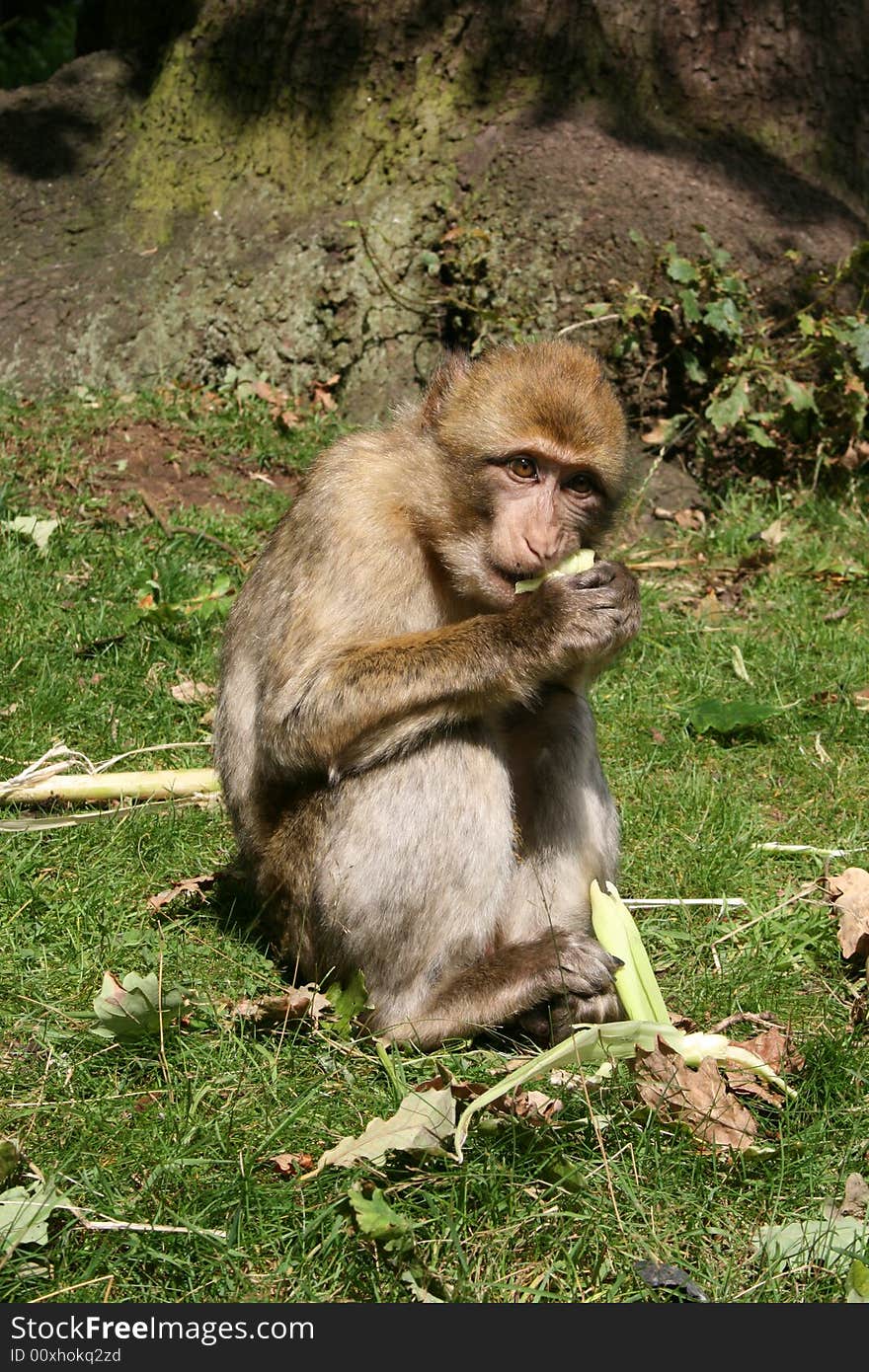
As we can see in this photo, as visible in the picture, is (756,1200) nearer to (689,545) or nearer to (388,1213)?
(388,1213)

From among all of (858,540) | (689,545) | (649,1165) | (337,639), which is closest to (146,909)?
(337,639)

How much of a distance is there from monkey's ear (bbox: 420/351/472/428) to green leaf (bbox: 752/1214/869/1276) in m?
2.41

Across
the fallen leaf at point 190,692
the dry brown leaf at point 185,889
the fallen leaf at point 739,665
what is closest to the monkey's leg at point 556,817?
the dry brown leaf at point 185,889

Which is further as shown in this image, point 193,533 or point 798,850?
point 193,533

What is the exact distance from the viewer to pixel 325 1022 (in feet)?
12.1

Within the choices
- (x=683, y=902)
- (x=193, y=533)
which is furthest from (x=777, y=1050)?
(x=193, y=533)

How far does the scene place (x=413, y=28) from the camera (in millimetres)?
7941

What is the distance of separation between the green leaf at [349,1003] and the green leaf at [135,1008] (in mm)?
429

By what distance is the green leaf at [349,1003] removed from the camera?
12.0 ft

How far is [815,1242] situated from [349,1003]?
1.35m

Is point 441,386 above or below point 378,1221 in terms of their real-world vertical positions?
above

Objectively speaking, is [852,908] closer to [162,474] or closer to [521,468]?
[521,468]

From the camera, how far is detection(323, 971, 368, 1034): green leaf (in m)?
3.65

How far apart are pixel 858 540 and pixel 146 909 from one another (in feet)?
14.8
